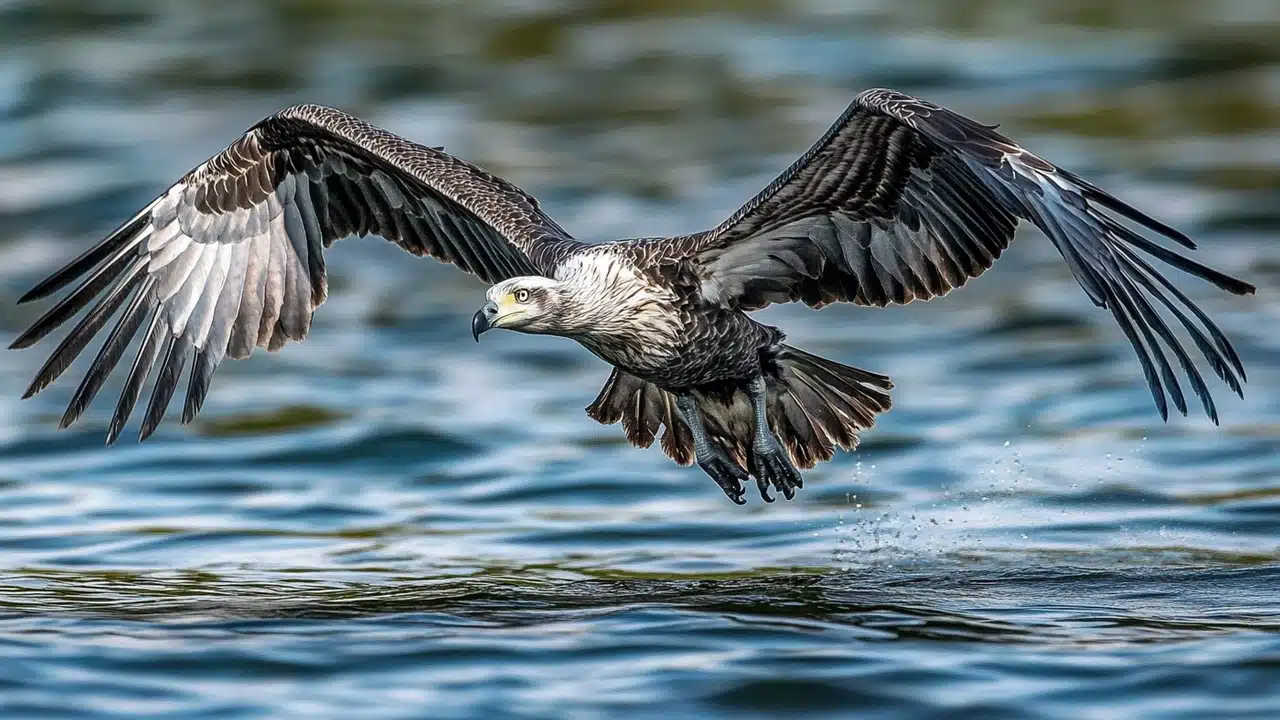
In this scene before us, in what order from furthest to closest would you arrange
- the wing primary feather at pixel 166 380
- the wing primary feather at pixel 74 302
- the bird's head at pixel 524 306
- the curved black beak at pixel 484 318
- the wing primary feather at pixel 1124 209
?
the wing primary feather at pixel 166 380, the wing primary feather at pixel 74 302, the bird's head at pixel 524 306, the curved black beak at pixel 484 318, the wing primary feather at pixel 1124 209

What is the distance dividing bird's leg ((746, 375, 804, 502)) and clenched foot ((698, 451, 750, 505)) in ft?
0.28

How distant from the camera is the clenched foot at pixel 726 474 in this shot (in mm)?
8805

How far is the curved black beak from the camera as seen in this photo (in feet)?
25.1

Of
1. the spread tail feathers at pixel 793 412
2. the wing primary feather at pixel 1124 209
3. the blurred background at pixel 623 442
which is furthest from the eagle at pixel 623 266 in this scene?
the blurred background at pixel 623 442

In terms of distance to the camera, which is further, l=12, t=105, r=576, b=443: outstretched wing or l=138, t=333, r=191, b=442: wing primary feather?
l=12, t=105, r=576, b=443: outstretched wing

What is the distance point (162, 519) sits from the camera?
10.3 metres

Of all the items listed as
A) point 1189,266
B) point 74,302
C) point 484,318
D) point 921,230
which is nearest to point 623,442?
point 921,230

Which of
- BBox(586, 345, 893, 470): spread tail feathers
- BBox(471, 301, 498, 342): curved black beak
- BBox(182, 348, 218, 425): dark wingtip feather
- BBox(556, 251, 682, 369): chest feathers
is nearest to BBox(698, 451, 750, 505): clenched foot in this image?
BBox(586, 345, 893, 470): spread tail feathers

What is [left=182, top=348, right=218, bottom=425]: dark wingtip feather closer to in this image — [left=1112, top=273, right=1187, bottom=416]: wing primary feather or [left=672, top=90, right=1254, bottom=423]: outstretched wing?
[left=672, top=90, right=1254, bottom=423]: outstretched wing

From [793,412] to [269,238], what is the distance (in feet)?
8.24

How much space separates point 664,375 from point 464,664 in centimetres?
190

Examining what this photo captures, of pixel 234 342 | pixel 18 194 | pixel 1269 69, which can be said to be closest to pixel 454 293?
pixel 18 194

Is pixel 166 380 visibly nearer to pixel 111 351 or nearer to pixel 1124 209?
pixel 111 351

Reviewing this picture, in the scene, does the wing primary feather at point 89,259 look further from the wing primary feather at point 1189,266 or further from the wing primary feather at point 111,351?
the wing primary feather at point 1189,266
